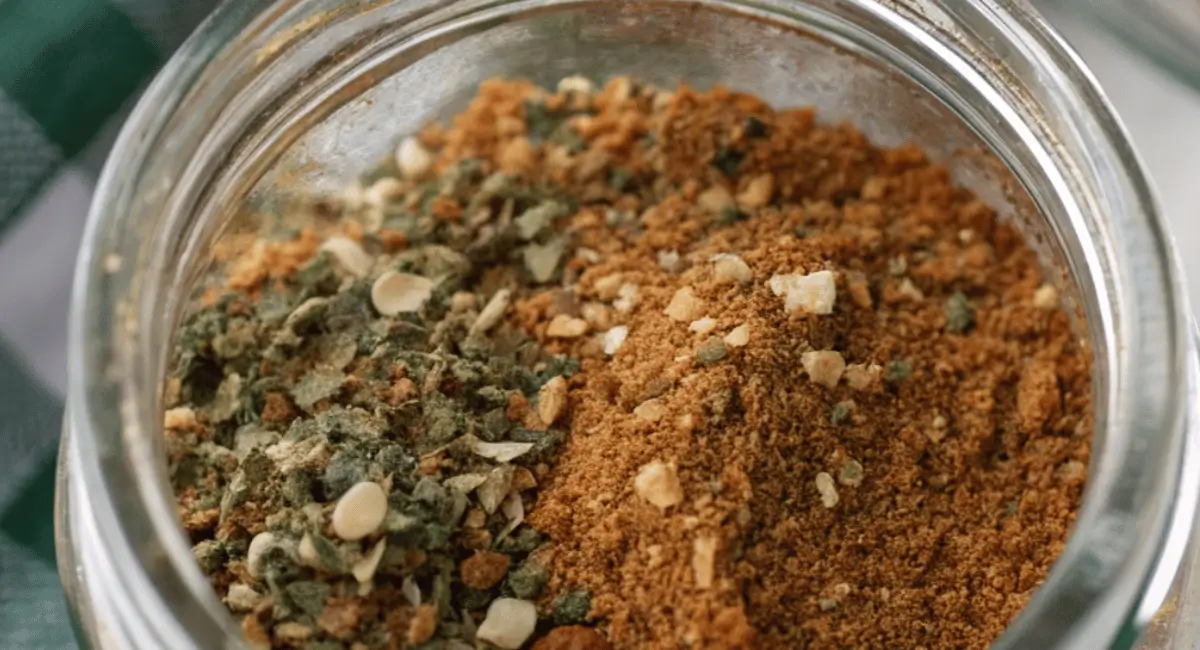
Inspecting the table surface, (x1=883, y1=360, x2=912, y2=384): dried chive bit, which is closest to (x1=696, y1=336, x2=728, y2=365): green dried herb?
(x1=883, y1=360, x2=912, y2=384): dried chive bit

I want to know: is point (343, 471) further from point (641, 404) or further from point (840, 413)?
point (840, 413)

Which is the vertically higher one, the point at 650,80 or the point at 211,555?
the point at 650,80

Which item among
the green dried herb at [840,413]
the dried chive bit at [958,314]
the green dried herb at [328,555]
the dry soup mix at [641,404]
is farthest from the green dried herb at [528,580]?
the dried chive bit at [958,314]

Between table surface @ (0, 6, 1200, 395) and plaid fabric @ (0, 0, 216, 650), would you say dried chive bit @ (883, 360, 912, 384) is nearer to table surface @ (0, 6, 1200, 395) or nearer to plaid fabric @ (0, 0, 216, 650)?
table surface @ (0, 6, 1200, 395)

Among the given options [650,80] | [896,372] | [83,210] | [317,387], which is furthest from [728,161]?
[83,210]

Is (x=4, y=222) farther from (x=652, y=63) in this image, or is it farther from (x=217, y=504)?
(x=652, y=63)

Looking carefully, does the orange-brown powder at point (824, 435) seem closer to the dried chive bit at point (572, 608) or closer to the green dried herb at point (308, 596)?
the dried chive bit at point (572, 608)
